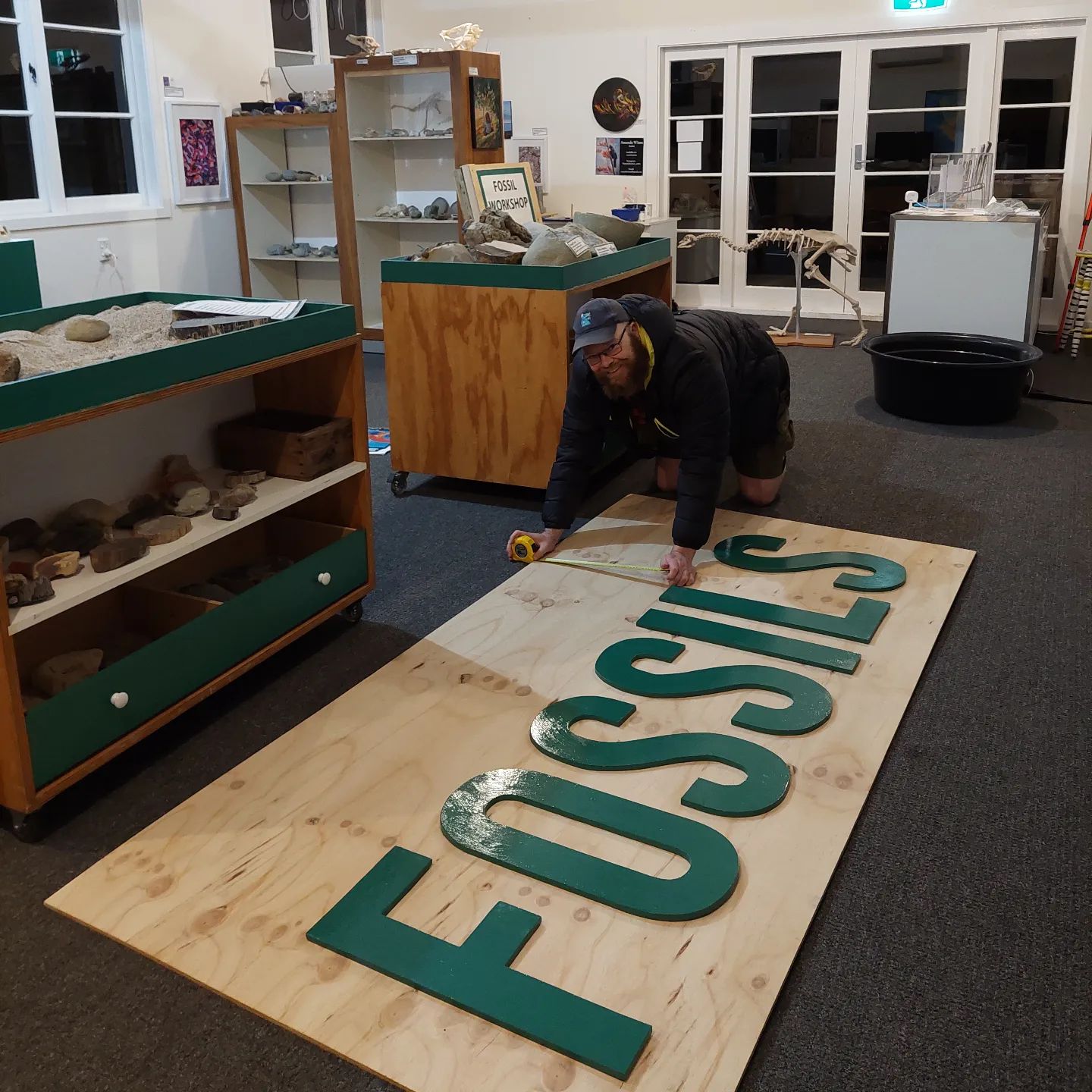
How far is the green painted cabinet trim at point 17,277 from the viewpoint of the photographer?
3561 mm

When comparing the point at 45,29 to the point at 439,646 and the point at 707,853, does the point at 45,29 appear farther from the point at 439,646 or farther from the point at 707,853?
the point at 707,853

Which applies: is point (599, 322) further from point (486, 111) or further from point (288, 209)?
point (288, 209)

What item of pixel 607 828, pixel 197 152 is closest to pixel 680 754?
pixel 607 828

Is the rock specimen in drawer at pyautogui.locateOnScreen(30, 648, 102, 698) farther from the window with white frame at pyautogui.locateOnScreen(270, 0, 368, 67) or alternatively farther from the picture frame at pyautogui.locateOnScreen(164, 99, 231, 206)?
the window with white frame at pyautogui.locateOnScreen(270, 0, 368, 67)

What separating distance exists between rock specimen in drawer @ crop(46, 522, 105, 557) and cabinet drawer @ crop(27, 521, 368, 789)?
262 millimetres

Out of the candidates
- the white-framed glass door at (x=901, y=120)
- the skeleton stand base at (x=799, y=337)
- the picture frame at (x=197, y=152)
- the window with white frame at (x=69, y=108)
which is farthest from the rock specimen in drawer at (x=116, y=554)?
the white-framed glass door at (x=901, y=120)

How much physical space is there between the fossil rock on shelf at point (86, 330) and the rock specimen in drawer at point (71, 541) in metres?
0.46

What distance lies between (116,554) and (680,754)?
1259 mm

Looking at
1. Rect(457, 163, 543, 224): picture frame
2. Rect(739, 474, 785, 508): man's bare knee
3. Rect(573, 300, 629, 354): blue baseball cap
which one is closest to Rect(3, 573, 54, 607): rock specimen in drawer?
Rect(573, 300, 629, 354): blue baseball cap

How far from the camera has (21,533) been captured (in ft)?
7.72

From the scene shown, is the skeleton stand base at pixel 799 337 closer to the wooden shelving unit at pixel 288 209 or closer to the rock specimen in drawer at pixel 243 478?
the wooden shelving unit at pixel 288 209

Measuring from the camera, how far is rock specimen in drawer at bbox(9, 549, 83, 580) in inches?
86.8

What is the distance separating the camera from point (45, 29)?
5.76 metres

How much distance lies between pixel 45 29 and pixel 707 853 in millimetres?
5805
